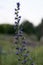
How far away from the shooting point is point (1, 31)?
1460 inches

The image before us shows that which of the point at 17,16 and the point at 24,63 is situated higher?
the point at 17,16

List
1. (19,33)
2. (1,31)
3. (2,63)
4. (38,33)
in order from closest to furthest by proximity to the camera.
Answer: (19,33)
(2,63)
(38,33)
(1,31)

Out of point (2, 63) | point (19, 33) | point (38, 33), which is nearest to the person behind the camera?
point (19, 33)

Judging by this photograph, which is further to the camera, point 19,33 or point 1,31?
point 1,31

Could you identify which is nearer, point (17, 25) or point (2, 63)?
point (17, 25)

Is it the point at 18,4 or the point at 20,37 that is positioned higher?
the point at 18,4

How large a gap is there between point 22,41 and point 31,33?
31360mm

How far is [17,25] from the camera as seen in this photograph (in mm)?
4676

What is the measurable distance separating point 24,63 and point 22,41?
0.36 metres

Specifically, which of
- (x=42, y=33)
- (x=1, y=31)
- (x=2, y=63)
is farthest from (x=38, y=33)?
(x=2, y=63)

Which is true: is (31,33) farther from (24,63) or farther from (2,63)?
(24,63)

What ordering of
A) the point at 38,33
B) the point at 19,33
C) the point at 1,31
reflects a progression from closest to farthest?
the point at 19,33 < the point at 38,33 < the point at 1,31

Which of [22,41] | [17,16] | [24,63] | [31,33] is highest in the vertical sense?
[17,16]

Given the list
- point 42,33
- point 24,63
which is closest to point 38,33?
point 42,33
